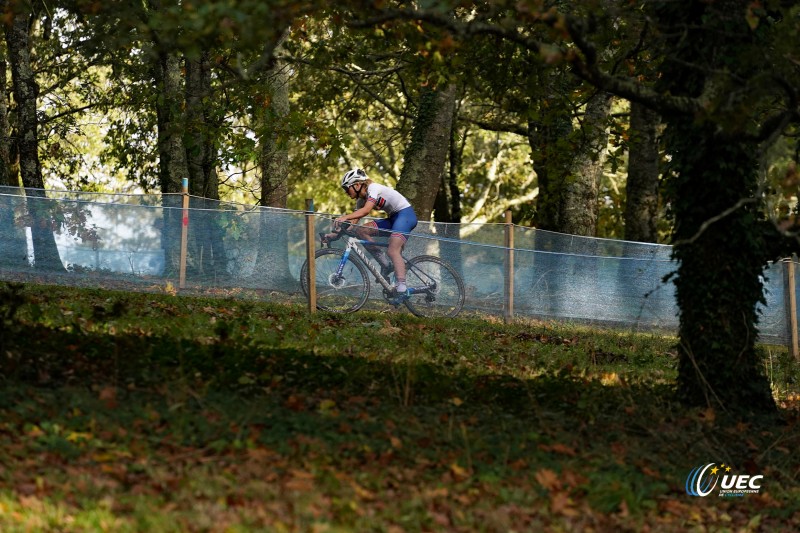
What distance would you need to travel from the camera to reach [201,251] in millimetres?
16078

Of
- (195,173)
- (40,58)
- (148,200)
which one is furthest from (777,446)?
(40,58)

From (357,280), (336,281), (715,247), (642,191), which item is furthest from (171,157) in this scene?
(715,247)

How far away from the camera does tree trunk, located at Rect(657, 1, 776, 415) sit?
351 inches

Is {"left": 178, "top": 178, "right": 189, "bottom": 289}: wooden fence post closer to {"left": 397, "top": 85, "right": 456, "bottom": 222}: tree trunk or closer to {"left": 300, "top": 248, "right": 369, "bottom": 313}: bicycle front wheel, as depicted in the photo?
{"left": 300, "top": 248, "right": 369, "bottom": 313}: bicycle front wheel

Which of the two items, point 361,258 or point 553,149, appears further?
point 361,258

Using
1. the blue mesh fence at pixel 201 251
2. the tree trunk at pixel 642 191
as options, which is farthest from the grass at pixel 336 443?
the tree trunk at pixel 642 191

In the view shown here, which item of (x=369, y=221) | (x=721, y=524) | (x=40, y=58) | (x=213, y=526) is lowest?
(x=721, y=524)

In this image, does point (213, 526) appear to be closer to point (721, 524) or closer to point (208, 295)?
point (721, 524)

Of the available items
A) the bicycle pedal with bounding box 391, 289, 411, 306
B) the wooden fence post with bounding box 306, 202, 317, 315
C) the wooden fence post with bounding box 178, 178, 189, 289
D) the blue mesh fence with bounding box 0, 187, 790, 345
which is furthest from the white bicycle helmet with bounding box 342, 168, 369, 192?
the wooden fence post with bounding box 178, 178, 189, 289

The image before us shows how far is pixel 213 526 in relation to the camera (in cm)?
525

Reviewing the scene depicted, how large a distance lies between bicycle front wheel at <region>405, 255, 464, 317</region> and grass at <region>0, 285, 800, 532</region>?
193 inches

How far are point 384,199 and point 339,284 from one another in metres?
1.31

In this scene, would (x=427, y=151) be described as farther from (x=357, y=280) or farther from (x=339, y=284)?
(x=339, y=284)

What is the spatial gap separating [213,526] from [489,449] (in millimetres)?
2363
